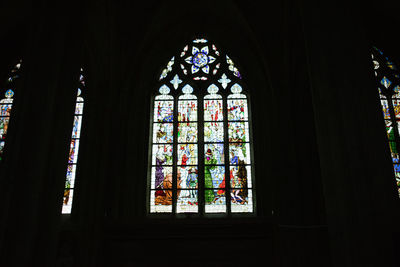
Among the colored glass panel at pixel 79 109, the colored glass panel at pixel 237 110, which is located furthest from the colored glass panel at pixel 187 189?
the colored glass panel at pixel 79 109

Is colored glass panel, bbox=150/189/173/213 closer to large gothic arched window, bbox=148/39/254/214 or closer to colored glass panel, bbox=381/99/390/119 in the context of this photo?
large gothic arched window, bbox=148/39/254/214

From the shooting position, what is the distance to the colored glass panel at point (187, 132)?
7336 mm

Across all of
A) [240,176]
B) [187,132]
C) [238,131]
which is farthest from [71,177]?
[238,131]

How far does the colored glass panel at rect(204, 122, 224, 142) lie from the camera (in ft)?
24.1

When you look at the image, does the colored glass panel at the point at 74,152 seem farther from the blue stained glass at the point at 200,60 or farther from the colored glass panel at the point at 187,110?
the blue stained glass at the point at 200,60

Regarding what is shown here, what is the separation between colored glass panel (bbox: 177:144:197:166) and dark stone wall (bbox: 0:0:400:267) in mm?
735

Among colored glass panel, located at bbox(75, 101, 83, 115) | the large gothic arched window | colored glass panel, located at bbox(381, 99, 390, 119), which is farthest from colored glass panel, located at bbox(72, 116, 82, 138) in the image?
colored glass panel, located at bbox(381, 99, 390, 119)

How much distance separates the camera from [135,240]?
641 centimetres

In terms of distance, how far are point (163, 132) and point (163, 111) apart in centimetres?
50

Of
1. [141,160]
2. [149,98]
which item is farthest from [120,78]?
[141,160]

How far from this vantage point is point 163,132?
742cm

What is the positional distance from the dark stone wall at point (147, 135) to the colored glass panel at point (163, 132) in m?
0.24

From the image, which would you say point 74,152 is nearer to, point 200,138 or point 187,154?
point 187,154

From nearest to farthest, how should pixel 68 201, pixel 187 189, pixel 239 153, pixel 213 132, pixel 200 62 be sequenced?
pixel 68 201 < pixel 187 189 < pixel 239 153 < pixel 213 132 < pixel 200 62
